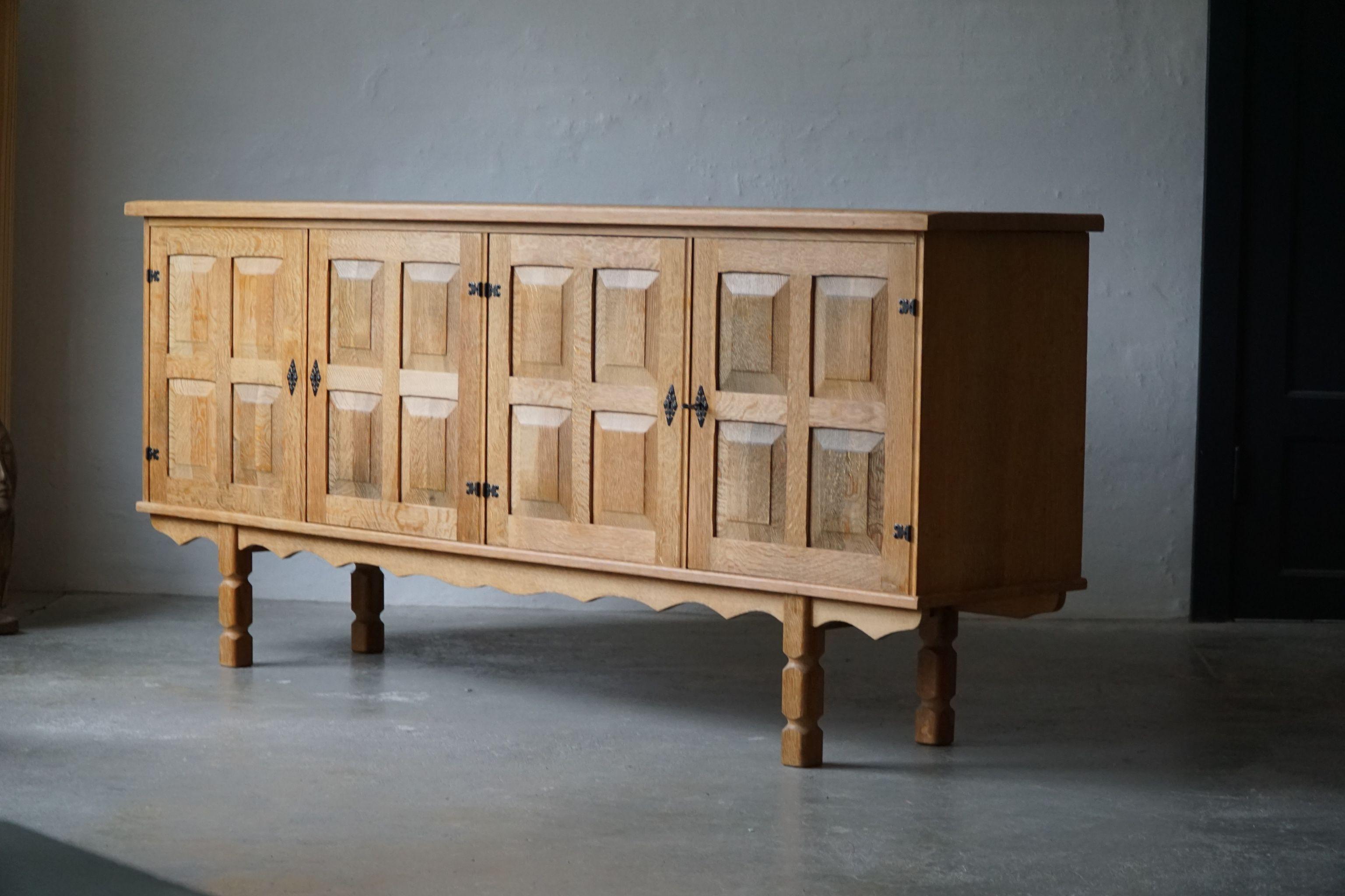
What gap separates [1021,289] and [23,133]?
3952 mm

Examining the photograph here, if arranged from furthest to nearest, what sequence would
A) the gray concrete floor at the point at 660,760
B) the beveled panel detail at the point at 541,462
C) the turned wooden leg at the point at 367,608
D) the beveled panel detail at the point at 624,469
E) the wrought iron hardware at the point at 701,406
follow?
the turned wooden leg at the point at 367,608
the beveled panel detail at the point at 541,462
the beveled panel detail at the point at 624,469
the wrought iron hardware at the point at 701,406
the gray concrete floor at the point at 660,760

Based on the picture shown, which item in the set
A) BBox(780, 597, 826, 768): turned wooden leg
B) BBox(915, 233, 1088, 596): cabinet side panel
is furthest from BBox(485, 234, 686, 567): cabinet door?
BBox(915, 233, 1088, 596): cabinet side panel

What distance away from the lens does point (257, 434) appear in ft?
16.7

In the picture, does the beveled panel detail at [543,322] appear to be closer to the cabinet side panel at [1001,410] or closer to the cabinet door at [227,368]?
the cabinet door at [227,368]

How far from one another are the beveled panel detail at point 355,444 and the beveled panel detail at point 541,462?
450mm

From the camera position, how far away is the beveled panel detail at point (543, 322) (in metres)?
4.51

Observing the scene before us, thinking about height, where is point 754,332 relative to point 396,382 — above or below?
above

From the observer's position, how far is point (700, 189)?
6.28 meters

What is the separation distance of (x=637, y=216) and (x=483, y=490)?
0.85m

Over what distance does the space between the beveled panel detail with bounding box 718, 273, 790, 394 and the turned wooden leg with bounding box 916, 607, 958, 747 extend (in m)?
0.74

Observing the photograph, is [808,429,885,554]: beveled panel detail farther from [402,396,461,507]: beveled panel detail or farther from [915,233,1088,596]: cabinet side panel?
[402,396,461,507]: beveled panel detail

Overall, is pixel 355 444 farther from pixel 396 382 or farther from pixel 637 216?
pixel 637 216

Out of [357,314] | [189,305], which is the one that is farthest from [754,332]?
[189,305]

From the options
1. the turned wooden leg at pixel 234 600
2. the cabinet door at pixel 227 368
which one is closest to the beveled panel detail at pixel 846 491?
the cabinet door at pixel 227 368
